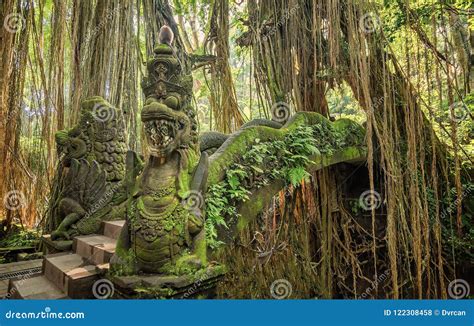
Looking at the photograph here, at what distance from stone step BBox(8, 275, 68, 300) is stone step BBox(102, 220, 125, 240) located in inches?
24.8

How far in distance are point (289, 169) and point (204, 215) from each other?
44.6 inches

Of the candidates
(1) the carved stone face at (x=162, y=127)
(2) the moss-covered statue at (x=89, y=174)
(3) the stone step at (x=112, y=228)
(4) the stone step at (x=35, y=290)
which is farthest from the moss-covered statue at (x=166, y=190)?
(2) the moss-covered statue at (x=89, y=174)

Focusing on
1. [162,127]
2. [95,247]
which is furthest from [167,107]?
[95,247]

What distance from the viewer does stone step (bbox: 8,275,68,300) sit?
2.36 m

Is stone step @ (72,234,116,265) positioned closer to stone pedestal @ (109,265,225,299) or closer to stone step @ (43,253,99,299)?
stone step @ (43,253,99,299)

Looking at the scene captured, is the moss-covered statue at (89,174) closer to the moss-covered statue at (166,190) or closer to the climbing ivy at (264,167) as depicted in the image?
the moss-covered statue at (166,190)

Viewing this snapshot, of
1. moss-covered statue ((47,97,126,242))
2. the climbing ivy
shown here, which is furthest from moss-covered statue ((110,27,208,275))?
moss-covered statue ((47,97,126,242))

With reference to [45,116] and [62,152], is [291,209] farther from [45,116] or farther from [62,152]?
[45,116]

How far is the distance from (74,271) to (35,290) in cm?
39

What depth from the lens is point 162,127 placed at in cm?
213

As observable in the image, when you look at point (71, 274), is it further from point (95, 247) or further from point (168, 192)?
point (168, 192)

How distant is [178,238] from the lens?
6.79ft

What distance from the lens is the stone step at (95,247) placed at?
2.54 meters

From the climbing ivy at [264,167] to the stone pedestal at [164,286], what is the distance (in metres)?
0.35
